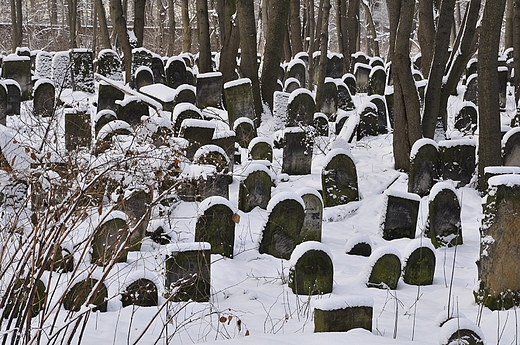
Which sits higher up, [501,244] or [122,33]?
[122,33]

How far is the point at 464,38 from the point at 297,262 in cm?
499

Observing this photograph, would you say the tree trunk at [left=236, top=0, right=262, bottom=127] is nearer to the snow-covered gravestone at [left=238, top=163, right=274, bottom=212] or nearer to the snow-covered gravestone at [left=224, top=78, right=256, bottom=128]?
the snow-covered gravestone at [left=224, top=78, right=256, bottom=128]

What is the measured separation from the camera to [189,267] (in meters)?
5.09

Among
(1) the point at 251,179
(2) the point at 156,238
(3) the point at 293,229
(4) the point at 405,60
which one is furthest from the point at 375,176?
(2) the point at 156,238

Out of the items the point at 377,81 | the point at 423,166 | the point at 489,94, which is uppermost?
the point at 377,81

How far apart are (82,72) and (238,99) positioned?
4093 millimetres

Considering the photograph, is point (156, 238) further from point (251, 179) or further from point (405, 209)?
point (405, 209)

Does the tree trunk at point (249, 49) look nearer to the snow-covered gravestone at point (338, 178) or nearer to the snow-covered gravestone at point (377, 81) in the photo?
the snow-covered gravestone at point (338, 178)

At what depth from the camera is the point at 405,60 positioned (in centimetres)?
840

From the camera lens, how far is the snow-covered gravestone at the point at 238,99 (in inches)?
403

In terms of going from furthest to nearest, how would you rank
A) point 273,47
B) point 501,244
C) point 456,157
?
point 273,47 → point 456,157 → point 501,244

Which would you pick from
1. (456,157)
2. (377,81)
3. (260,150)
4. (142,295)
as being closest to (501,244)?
(142,295)

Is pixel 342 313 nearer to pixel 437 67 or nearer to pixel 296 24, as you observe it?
pixel 437 67

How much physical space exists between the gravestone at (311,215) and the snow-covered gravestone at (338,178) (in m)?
1.24
